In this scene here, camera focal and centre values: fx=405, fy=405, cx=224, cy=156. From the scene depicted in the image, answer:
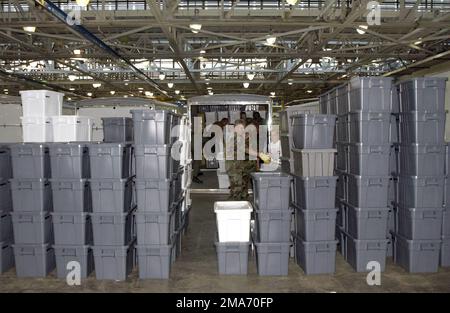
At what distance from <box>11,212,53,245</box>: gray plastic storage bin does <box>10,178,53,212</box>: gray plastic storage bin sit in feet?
0.22

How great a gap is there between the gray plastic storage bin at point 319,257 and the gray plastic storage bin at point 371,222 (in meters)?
0.43

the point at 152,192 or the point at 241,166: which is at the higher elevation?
the point at 241,166

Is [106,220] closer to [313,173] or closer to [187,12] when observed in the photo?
[313,173]

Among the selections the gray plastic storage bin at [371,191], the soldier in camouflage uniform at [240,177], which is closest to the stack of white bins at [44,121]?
the soldier in camouflage uniform at [240,177]

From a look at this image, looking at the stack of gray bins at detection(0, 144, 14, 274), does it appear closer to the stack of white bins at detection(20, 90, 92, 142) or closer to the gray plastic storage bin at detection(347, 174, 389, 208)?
the stack of white bins at detection(20, 90, 92, 142)

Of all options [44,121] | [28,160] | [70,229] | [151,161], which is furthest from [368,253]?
[44,121]

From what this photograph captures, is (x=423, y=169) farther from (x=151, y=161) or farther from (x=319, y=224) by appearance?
(x=151, y=161)

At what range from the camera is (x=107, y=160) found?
529cm

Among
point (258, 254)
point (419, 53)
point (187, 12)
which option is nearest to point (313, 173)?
point (258, 254)

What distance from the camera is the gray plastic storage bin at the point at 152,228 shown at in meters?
5.36

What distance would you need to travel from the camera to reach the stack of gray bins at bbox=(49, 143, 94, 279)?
17.3 feet

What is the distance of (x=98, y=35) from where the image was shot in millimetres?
10234

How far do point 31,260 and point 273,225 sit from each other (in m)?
3.28

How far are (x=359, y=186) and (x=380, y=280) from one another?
125 centimetres
